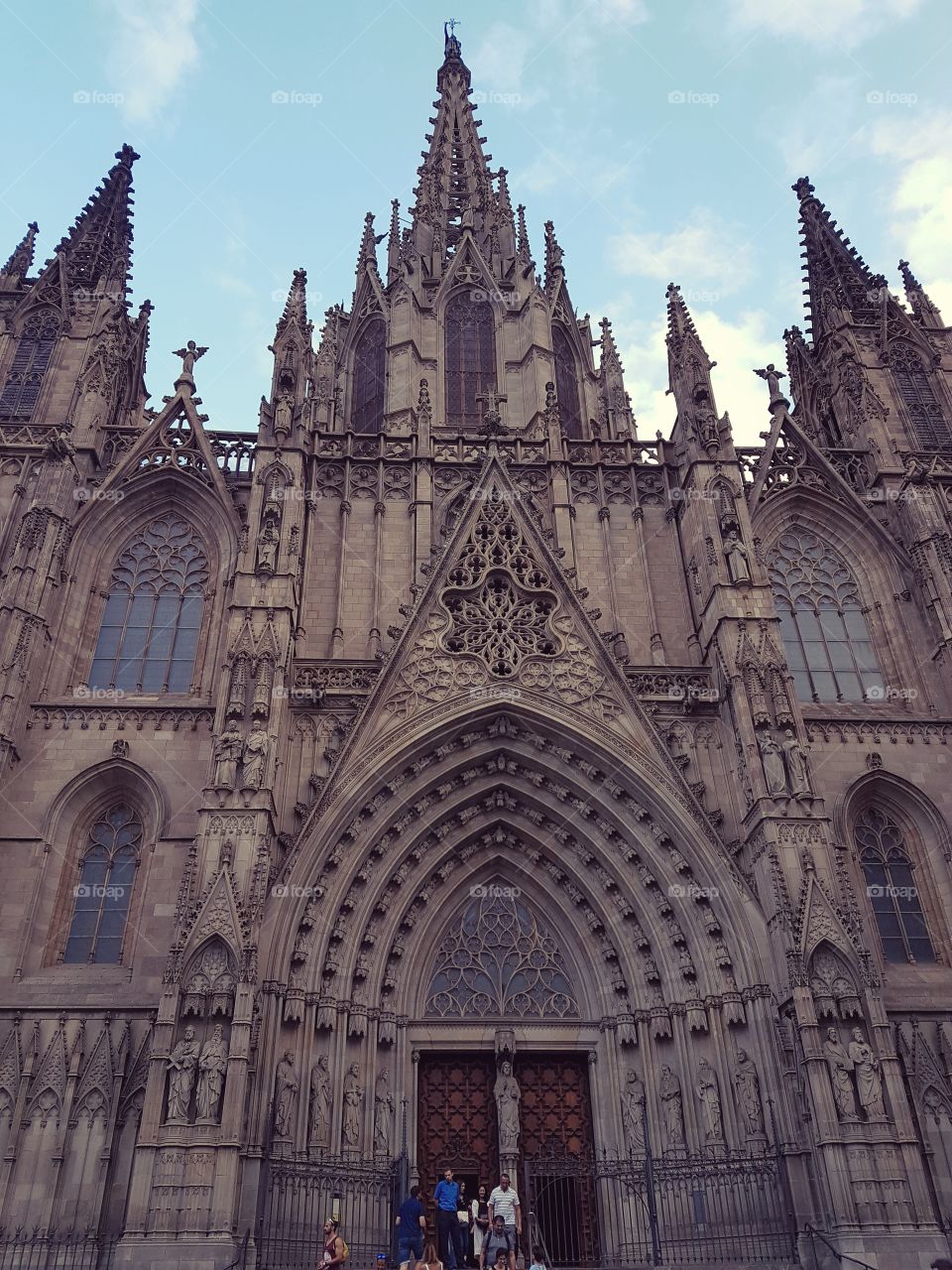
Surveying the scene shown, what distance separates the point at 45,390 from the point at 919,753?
69.1 ft

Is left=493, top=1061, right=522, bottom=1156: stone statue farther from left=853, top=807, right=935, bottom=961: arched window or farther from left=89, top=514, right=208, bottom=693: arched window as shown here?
left=89, top=514, right=208, bottom=693: arched window

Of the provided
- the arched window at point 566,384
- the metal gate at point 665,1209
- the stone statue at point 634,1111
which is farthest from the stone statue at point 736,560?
the metal gate at point 665,1209

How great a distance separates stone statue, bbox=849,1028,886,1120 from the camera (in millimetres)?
13492

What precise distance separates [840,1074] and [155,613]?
15.1 meters

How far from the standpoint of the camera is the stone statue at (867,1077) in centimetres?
1349

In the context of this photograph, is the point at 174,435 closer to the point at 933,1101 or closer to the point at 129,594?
the point at 129,594

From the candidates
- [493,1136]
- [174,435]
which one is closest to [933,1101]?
[493,1136]

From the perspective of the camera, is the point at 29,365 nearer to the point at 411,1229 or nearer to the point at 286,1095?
the point at 286,1095

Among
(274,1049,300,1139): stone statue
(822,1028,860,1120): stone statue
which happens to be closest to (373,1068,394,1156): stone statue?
(274,1049,300,1139): stone statue

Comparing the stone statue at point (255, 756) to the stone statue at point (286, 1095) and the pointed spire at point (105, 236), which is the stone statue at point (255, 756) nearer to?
the stone statue at point (286, 1095)

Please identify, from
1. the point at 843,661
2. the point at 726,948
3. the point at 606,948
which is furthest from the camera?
the point at 843,661

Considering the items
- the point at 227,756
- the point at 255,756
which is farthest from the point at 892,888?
the point at 227,756

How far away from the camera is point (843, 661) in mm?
20875

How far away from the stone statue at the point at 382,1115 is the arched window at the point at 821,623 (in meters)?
11.0
